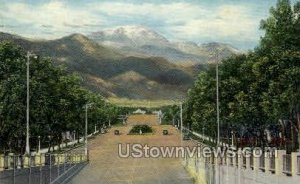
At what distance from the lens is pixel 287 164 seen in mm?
29062

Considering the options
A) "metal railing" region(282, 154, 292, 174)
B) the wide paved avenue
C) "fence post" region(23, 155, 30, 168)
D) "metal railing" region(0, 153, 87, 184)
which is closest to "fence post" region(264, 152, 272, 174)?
"metal railing" region(282, 154, 292, 174)

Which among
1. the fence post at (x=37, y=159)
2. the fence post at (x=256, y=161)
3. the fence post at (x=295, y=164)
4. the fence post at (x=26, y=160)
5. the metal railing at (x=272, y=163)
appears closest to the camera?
the fence post at (x=295, y=164)

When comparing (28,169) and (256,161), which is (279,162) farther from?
(28,169)

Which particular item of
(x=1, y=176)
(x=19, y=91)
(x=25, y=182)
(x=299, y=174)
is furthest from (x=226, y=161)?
(x=19, y=91)

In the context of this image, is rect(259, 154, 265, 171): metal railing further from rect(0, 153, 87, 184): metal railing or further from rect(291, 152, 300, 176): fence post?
rect(0, 153, 87, 184): metal railing

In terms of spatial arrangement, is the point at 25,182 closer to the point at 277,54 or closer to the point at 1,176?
the point at 1,176

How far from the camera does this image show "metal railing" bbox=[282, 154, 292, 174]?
1127 inches

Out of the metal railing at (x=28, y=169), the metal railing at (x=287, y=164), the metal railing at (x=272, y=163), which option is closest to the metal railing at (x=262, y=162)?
the metal railing at (x=272, y=163)

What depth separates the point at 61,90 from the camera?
131875mm

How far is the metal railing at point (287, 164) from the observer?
2862cm

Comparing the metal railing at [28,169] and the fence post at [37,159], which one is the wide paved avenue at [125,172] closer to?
the metal railing at [28,169]

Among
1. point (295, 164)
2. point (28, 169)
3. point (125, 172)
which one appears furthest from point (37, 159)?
point (125, 172)

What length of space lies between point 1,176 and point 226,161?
68.4 ft

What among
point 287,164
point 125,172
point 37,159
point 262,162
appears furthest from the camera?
→ point 125,172
